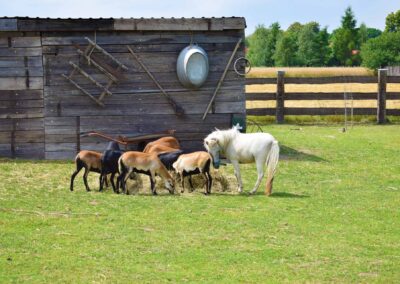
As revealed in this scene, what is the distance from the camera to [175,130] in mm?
16891

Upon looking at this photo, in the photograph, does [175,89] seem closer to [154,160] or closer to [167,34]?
[167,34]

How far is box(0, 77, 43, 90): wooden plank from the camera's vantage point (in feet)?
55.0

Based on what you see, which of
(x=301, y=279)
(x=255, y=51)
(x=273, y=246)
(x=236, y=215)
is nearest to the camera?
(x=301, y=279)

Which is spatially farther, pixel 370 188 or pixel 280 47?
pixel 280 47

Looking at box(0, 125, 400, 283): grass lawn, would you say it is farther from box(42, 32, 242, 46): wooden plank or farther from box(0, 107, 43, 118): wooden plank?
box(42, 32, 242, 46): wooden plank

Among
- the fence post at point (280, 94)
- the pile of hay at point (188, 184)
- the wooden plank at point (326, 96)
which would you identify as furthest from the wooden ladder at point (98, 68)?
the wooden plank at point (326, 96)

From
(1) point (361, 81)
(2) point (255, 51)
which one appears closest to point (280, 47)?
(2) point (255, 51)

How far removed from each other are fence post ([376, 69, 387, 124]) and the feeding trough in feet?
35.4

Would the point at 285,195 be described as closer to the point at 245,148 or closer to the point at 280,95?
→ the point at 245,148

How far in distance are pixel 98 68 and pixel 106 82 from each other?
12.9 inches

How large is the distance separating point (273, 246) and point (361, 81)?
59.8 ft

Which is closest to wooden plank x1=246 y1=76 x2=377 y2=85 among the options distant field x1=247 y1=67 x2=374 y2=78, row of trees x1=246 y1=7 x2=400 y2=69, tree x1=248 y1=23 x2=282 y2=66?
distant field x1=247 y1=67 x2=374 y2=78

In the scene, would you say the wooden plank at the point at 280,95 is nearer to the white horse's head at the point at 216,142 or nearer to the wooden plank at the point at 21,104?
the wooden plank at the point at 21,104

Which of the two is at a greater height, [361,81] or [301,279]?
[361,81]
